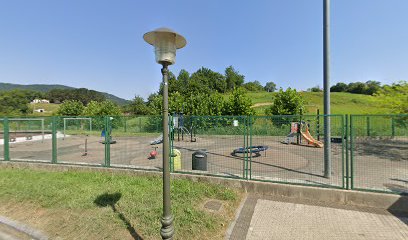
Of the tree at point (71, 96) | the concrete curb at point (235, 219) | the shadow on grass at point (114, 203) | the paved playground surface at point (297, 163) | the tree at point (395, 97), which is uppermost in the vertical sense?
the tree at point (71, 96)

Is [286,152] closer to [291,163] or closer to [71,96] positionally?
[291,163]

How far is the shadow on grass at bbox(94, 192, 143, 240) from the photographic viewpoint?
4127mm

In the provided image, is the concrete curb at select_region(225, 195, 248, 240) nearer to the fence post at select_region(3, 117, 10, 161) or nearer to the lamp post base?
the lamp post base

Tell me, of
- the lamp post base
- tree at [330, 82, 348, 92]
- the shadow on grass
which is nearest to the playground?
the shadow on grass

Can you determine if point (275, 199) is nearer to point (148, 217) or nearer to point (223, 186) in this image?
point (223, 186)

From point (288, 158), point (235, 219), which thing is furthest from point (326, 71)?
point (235, 219)

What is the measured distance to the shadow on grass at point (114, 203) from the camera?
4127 mm

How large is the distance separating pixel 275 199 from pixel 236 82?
9345cm

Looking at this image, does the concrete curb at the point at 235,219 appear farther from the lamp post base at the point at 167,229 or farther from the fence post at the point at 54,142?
the fence post at the point at 54,142

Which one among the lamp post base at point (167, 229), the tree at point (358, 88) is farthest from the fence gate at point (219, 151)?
the tree at point (358, 88)

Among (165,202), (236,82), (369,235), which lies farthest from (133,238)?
(236,82)

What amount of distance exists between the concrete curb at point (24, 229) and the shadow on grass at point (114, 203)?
→ 1162 millimetres

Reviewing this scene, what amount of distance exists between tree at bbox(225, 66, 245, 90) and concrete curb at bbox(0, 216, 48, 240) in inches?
3588

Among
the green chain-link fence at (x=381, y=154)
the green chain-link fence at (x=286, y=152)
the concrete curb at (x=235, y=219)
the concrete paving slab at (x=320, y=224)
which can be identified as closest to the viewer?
the concrete paving slab at (x=320, y=224)
